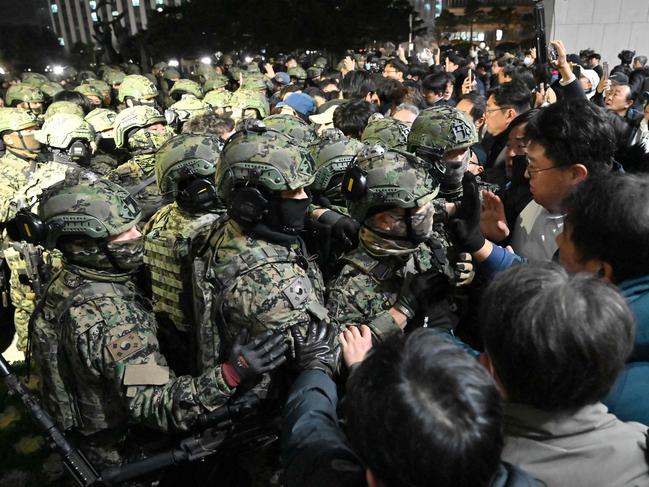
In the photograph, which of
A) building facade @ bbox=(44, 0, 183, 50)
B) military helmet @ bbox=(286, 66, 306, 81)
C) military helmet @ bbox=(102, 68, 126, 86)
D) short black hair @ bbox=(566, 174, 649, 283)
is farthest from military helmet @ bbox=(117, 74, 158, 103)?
building facade @ bbox=(44, 0, 183, 50)

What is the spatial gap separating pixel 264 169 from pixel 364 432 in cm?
179

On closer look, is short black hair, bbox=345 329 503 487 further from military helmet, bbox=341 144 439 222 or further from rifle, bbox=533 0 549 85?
rifle, bbox=533 0 549 85

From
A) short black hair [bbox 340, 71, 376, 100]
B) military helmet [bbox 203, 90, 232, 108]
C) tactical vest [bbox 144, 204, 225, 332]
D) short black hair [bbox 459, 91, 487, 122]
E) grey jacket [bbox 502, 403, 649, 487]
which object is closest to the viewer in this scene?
grey jacket [bbox 502, 403, 649, 487]

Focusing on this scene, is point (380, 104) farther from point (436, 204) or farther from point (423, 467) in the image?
point (423, 467)

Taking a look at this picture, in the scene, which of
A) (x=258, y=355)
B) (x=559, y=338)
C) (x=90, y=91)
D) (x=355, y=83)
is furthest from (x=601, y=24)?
(x=559, y=338)

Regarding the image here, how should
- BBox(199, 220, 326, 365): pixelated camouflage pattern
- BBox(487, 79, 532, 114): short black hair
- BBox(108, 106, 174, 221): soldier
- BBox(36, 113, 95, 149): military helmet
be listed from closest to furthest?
1. BBox(199, 220, 326, 365): pixelated camouflage pattern
2. BBox(487, 79, 532, 114): short black hair
3. BBox(108, 106, 174, 221): soldier
4. BBox(36, 113, 95, 149): military helmet

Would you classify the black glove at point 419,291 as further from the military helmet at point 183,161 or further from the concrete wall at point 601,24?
the concrete wall at point 601,24

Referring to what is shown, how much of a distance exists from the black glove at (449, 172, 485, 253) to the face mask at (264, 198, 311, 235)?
0.90 metres

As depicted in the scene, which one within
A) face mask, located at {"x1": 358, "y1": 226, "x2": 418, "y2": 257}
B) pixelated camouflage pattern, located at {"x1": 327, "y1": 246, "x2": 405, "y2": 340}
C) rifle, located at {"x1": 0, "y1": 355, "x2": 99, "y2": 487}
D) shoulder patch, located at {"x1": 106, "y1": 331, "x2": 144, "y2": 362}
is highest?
face mask, located at {"x1": 358, "y1": 226, "x2": 418, "y2": 257}

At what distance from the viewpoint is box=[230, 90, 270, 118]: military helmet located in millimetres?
8953

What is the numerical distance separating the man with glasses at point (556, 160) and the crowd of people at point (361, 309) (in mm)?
11

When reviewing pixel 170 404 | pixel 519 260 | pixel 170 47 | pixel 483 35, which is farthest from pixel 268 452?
pixel 483 35

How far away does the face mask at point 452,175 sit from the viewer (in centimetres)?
440

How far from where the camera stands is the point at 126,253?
2.65 metres
